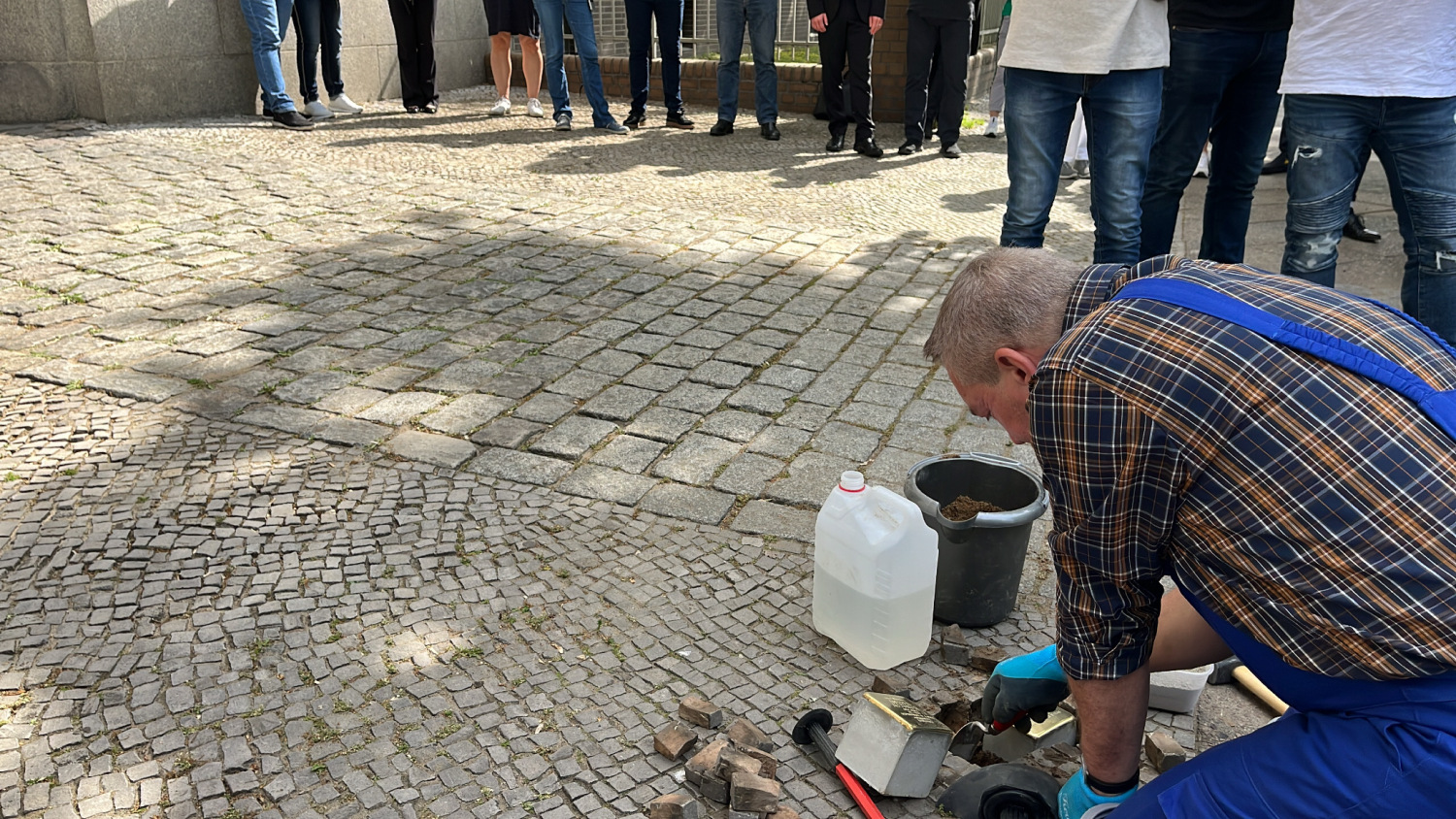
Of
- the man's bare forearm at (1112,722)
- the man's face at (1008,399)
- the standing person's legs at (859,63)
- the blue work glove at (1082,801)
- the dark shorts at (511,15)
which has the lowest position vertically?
the blue work glove at (1082,801)

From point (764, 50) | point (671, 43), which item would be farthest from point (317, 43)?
point (764, 50)

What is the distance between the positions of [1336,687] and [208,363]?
4346 millimetres

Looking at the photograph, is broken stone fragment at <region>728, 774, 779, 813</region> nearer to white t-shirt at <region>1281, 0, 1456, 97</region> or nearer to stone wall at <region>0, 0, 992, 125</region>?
white t-shirt at <region>1281, 0, 1456, 97</region>

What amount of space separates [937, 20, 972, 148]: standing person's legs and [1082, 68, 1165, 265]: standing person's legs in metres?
4.61

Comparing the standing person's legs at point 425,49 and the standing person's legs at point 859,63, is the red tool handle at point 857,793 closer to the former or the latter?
the standing person's legs at point 859,63

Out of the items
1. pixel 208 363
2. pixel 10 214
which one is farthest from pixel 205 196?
pixel 208 363

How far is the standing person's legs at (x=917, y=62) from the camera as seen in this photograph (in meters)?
9.05

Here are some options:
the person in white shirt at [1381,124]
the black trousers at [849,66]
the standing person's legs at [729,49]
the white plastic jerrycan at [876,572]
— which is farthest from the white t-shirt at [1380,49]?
the standing person's legs at [729,49]

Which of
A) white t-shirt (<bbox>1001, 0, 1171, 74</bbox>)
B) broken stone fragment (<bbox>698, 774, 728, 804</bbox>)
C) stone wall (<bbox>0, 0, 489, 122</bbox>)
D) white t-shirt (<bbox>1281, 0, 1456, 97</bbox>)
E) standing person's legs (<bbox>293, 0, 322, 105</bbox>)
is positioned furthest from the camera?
standing person's legs (<bbox>293, 0, 322, 105</bbox>)

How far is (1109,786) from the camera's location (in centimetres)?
225

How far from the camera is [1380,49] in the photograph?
12.3 ft

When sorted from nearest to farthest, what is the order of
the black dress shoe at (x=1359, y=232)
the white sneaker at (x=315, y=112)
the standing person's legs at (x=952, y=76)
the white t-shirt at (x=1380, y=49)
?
the white t-shirt at (x=1380, y=49), the black dress shoe at (x=1359, y=232), the standing person's legs at (x=952, y=76), the white sneaker at (x=315, y=112)

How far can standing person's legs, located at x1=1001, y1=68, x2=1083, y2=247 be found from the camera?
459cm

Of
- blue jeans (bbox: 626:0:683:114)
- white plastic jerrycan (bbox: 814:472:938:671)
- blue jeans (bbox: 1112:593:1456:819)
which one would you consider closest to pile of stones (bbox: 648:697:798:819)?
white plastic jerrycan (bbox: 814:472:938:671)
